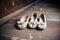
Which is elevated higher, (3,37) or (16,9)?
(16,9)

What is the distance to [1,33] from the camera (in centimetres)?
133

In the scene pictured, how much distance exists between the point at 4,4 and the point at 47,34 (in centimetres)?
68

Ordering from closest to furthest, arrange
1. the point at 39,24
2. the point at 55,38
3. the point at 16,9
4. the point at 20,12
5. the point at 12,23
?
the point at 55,38 → the point at 39,24 → the point at 12,23 → the point at 16,9 → the point at 20,12

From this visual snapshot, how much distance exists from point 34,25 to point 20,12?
2.19ft

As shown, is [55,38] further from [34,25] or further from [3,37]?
[3,37]

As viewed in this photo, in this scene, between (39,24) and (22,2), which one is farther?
(22,2)

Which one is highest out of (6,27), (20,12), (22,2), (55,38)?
(22,2)

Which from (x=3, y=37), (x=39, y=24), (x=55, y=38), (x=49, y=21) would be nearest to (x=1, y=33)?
(x=3, y=37)

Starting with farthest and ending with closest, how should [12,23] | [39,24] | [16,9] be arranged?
1. [16,9]
2. [12,23]
3. [39,24]

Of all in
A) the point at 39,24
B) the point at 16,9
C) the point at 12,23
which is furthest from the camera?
the point at 16,9

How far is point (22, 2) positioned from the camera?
2.03m

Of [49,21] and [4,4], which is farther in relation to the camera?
[49,21]

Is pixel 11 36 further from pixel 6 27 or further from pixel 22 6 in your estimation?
pixel 22 6

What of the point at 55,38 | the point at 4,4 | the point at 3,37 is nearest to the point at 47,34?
the point at 55,38
